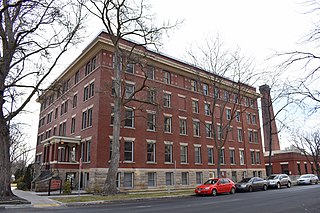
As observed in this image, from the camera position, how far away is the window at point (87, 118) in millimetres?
29798

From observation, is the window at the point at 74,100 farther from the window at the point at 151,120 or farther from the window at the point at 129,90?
the window at the point at 151,120

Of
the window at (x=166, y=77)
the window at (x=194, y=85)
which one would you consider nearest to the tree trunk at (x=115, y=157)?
the window at (x=166, y=77)

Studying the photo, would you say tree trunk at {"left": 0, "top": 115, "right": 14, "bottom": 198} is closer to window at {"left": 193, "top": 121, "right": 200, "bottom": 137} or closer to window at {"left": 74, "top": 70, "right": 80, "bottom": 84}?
window at {"left": 74, "top": 70, "right": 80, "bottom": 84}

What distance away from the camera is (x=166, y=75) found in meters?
35.7

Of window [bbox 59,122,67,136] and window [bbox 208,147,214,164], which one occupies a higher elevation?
window [bbox 59,122,67,136]

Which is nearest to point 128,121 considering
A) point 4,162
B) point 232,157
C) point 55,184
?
point 55,184

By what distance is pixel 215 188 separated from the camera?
2388 cm

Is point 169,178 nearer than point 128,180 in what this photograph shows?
No

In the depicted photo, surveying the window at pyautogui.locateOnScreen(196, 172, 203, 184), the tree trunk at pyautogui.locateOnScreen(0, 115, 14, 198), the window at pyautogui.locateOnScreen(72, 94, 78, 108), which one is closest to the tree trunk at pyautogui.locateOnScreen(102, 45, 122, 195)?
the tree trunk at pyautogui.locateOnScreen(0, 115, 14, 198)

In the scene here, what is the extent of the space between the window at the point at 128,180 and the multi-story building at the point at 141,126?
4 cm

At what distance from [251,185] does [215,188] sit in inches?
250

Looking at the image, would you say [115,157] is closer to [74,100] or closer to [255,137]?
[74,100]

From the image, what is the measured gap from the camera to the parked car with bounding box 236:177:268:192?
90.8ft

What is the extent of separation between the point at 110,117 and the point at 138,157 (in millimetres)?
5415
